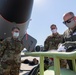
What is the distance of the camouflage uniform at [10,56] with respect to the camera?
16.5 feet

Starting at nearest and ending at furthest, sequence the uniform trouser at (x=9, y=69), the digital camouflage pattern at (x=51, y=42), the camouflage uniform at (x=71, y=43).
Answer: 1. the camouflage uniform at (x=71, y=43)
2. the uniform trouser at (x=9, y=69)
3. the digital camouflage pattern at (x=51, y=42)

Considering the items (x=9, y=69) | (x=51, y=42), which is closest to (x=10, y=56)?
(x=9, y=69)

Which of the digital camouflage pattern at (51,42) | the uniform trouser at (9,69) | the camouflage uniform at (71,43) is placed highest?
the digital camouflage pattern at (51,42)

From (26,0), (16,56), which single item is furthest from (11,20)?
(16,56)

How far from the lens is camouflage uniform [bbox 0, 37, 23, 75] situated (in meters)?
5.04

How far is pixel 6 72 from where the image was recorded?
5008 mm

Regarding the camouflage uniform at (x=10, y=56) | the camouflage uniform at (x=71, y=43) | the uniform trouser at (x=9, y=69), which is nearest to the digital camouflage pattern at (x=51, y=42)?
the camouflage uniform at (x=10, y=56)

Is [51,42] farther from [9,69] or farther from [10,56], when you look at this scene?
[9,69]

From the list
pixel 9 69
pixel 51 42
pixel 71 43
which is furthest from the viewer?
pixel 51 42

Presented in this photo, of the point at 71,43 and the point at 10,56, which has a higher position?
the point at 10,56

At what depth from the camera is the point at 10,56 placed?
16.9 ft

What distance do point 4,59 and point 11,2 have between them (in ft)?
8.58

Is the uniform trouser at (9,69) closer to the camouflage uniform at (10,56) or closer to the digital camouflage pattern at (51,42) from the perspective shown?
the camouflage uniform at (10,56)

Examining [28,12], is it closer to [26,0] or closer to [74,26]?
[26,0]
